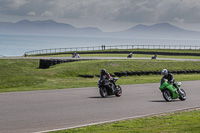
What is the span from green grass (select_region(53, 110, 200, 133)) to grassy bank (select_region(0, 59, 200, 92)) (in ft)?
41.1

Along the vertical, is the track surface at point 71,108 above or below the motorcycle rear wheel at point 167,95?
below

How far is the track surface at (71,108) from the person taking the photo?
417 inches

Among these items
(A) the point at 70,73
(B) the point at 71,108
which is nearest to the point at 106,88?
(B) the point at 71,108

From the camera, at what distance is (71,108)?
13562 mm

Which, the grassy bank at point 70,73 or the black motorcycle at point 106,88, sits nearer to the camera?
→ the black motorcycle at point 106,88

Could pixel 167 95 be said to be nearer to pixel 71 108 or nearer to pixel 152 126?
pixel 71 108

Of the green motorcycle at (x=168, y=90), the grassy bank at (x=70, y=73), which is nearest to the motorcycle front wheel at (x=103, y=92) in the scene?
the green motorcycle at (x=168, y=90)

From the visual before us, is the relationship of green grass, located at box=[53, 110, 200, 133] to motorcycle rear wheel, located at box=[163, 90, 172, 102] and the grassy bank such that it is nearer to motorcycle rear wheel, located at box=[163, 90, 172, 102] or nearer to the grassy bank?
motorcycle rear wheel, located at box=[163, 90, 172, 102]

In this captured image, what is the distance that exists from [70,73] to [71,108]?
18.8 m

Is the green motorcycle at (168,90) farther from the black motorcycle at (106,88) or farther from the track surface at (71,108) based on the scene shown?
the black motorcycle at (106,88)

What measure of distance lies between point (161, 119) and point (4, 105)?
240 inches

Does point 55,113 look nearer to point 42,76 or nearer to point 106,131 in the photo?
point 106,131

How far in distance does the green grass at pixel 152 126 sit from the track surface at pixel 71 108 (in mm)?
953

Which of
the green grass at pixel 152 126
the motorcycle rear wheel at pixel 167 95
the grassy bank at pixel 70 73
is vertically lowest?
the green grass at pixel 152 126
